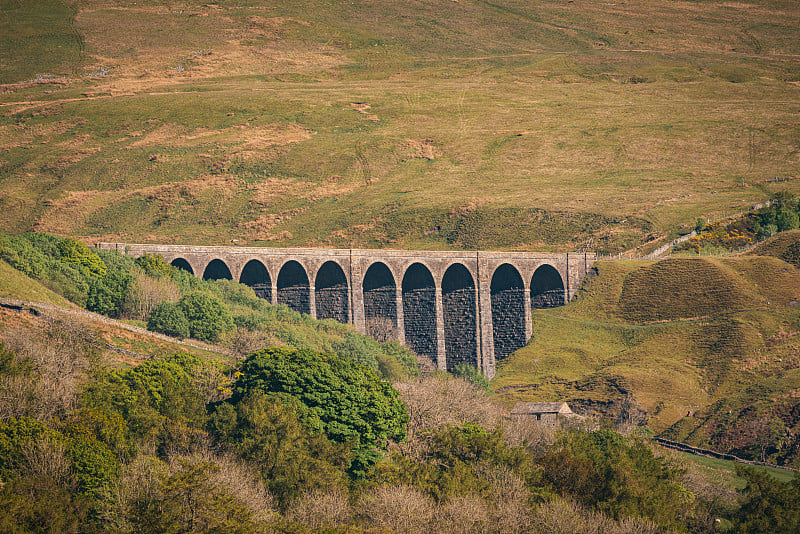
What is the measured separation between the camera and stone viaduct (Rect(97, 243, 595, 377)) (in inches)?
4043

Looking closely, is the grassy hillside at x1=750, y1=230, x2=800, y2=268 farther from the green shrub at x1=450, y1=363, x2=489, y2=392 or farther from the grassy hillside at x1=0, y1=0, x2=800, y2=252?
the green shrub at x1=450, y1=363, x2=489, y2=392

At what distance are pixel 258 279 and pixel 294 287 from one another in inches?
164

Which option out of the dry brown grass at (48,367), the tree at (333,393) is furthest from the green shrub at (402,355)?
the dry brown grass at (48,367)

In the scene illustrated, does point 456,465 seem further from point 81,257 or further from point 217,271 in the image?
point 217,271

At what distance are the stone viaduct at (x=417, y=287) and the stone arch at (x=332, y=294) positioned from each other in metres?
0.11

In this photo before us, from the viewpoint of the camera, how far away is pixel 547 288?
399 feet

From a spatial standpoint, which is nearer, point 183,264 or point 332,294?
point 183,264

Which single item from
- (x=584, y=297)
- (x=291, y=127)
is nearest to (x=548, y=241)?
(x=584, y=297)

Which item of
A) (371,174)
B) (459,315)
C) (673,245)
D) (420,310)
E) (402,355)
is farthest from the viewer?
(371,174)

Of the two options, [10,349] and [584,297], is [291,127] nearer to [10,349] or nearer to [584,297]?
[584,297]

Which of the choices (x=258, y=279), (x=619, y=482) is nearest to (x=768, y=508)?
(x=619, y=482)

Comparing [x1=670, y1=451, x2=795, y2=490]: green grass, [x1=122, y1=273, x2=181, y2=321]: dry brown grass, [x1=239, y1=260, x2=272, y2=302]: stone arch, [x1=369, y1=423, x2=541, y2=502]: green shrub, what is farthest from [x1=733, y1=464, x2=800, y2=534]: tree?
[x1=239, y1=260, x2=272, y2=302]: stone arch

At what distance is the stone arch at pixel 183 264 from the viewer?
3903 inches

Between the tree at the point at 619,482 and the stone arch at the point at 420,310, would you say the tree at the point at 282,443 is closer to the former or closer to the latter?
the tree at the point at 619,482
